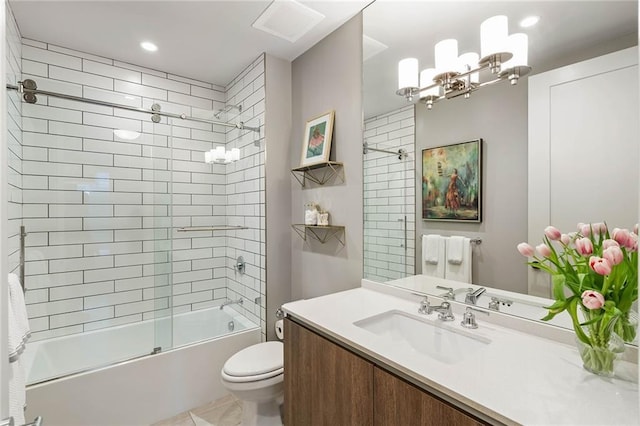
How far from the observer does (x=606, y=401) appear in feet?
2.44

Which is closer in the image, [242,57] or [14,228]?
[14,228]

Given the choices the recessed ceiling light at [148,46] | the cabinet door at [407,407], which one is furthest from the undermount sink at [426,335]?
the recessed ceiling light at [148,46]

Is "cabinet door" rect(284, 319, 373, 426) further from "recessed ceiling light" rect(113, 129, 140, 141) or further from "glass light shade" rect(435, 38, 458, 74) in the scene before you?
"recessed ceiling light" rect(113, 129, 140, 141)

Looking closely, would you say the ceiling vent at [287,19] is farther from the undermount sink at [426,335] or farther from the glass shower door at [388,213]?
the undermount sink at [426,335]

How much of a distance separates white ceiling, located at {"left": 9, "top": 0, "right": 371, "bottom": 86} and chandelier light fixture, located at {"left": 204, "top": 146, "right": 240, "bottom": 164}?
2.27 feet

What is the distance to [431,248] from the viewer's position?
1.52 meters

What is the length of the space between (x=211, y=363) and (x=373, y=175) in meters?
1.75

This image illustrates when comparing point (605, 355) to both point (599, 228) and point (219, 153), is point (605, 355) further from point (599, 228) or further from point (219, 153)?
point (219, 153)

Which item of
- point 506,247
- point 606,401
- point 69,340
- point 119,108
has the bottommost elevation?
point 69,340

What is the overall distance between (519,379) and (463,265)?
1.99 feet

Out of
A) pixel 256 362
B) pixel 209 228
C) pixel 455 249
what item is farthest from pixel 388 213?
pixel 209 228

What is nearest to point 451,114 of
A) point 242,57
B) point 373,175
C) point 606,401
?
point 373,175

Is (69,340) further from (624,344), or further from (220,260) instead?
(624,344)

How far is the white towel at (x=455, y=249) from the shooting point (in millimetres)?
1404
